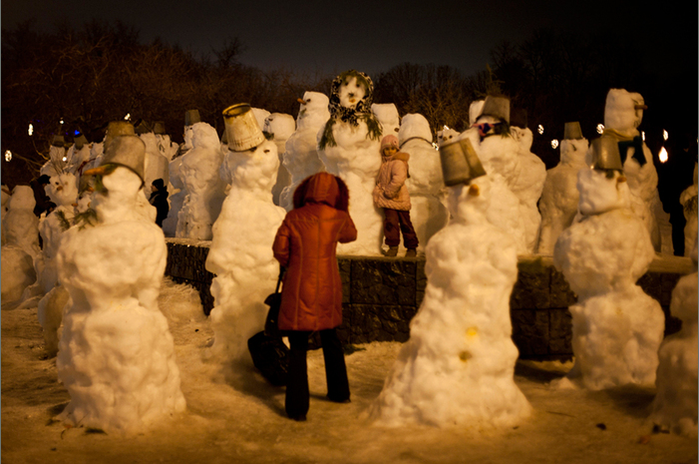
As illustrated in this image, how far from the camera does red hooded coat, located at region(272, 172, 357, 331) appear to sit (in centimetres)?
531

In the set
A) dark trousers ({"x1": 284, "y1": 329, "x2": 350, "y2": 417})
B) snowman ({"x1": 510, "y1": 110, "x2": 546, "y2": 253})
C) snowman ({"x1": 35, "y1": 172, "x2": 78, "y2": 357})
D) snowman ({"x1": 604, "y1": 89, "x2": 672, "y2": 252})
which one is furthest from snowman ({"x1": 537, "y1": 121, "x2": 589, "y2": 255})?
snowman ({"x1": 35, "y1": 172, "x2": 78, "y2": 357})

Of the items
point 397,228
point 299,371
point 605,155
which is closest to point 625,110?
point 605,155

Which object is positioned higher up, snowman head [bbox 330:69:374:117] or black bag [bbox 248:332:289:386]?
snowman head [bbox 330:69:374:117]

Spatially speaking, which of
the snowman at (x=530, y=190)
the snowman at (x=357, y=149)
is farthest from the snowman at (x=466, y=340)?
the snowman at (x=530, y=190)

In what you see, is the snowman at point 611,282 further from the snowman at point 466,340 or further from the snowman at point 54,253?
the snowman at point 54,253

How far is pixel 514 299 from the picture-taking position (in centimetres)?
737

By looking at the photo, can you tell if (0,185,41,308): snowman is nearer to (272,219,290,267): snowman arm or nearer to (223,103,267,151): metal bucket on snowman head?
(223,103,267,151): metal bucket on snowman head

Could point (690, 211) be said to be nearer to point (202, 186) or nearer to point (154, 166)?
point (202, 186)

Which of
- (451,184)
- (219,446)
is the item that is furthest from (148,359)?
(451,184)

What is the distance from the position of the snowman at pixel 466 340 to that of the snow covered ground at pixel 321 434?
0.49 feet

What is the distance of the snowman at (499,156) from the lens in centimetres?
740

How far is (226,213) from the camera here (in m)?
6.81

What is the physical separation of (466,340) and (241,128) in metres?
3.10

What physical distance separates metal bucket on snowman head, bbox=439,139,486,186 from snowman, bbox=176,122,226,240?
21.9 feet
